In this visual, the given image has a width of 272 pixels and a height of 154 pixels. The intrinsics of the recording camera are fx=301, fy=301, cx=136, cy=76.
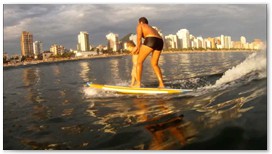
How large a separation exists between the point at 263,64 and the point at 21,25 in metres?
4.50

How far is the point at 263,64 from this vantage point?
5152 millimetres

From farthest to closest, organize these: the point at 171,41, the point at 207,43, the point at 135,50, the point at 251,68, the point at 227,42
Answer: the point at 207,43
the point at 171,41
the point at 227,42
the point at 135,50
the point at 251,68

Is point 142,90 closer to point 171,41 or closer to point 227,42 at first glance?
point 171,41

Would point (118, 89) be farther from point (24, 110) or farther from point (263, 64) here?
point (263, 64)

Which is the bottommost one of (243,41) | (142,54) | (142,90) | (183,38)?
(142,90)

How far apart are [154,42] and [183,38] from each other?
189cm

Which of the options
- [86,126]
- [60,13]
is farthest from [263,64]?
[60,13]

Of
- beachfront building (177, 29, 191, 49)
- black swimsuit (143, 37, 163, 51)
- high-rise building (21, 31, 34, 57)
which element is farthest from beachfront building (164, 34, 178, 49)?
high-rise building (21, 31, 34, 57)

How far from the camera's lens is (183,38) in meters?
7.39

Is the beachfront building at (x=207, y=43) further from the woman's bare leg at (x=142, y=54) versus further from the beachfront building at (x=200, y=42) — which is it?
the woman's bare leg at (x=142, y=54)

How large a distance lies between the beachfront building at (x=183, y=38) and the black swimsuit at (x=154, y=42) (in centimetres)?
88

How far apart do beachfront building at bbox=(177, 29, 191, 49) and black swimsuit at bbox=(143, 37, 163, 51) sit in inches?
34.6

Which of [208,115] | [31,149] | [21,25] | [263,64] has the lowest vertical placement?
[31,149]

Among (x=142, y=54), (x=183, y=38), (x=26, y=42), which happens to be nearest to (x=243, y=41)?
(x=183, y=38)
